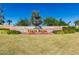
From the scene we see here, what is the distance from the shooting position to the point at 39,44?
11375mm

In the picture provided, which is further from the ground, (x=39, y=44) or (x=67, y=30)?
(x=67, y=30)

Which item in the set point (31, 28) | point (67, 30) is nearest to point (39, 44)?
point (31, 28)

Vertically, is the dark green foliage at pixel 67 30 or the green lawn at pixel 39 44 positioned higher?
the dark green foliage at pixel 67 30

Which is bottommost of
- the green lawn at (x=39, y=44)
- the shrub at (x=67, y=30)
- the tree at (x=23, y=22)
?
the green lawn at (x=39, y=44)

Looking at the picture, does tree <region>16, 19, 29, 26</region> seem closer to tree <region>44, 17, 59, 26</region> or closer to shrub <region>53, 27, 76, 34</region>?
tree <region>44, 17, 59, 26</region>

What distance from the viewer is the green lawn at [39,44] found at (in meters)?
11.4

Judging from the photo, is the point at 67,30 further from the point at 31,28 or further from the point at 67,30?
the point at 31,28

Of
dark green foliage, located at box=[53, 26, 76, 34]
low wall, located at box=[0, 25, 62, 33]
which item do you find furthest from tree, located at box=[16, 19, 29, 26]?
dark green foliage, located at box=[53, 26, 76, 34]

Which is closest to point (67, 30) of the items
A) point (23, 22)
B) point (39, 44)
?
point (39, 44)

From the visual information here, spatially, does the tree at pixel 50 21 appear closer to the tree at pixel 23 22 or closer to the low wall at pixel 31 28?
the low wall at pixel 31 28

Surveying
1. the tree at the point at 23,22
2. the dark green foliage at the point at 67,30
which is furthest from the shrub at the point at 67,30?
the tree at the point at 23,22

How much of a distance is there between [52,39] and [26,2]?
0.44m
